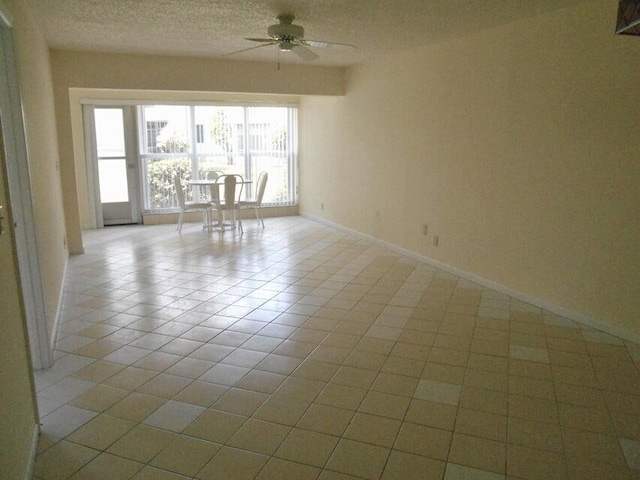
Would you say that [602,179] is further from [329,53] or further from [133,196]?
[133,196]

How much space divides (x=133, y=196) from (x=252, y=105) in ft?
7.92

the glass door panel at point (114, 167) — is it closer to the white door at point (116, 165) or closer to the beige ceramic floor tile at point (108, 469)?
the white door at point (116, 165)

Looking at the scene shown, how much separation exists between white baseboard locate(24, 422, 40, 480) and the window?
5.88 metres

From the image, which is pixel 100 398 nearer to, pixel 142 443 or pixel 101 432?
pixel 101 432

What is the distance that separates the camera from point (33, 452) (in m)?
1.99

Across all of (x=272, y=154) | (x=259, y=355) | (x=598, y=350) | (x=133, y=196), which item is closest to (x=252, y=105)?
(x=272, y=154)

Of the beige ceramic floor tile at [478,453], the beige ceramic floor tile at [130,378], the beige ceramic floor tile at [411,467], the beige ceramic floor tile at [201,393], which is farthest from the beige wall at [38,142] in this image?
the beige ceramic floor tile at [478,453]

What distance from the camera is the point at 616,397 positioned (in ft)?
8.21

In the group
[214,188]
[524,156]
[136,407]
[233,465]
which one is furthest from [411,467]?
[214,188]

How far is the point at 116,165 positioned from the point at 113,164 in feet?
0.15

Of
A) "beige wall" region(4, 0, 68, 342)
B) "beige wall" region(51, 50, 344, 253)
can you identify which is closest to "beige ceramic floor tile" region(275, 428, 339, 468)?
"beige wall" region(4, 0, 68, 342)

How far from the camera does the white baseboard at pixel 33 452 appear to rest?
1849 mm

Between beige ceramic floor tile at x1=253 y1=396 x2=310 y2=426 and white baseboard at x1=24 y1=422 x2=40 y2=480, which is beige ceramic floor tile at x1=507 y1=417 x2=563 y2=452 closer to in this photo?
beige ceramic floor tile at x1=253 y1=396 x2=310 y2=426

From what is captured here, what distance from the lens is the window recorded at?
7.53 m
